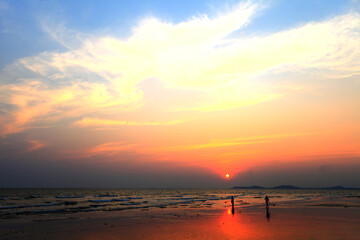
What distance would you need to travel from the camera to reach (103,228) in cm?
2525

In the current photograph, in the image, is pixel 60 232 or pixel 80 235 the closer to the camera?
pixel 80 235

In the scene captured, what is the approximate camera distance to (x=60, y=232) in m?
23.3

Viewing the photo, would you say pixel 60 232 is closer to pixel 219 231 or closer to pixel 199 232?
pixel 199 232

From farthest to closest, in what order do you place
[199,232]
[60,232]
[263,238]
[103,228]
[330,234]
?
1. [103,228]
2. [60,232]
3. [199,232]
4. [330,234]
5. [263,238]

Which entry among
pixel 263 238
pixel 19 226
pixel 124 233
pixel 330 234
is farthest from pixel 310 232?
pixel 19 226

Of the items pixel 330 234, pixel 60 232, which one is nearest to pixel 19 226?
pixel 60 232

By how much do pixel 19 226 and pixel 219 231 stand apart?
1865 cm

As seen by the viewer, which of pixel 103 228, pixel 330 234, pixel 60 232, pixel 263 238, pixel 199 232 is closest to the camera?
pixel 263 238

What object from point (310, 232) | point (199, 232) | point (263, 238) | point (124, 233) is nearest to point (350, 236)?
point (310, 232)

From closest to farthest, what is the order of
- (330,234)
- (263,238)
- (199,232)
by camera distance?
1. (263,238)
2. (330,234)
3. (199,232)

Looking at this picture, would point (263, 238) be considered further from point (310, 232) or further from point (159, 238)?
point (159, 238)

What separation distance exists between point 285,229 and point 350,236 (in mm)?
4605

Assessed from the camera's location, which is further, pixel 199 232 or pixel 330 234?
pixel 199 232

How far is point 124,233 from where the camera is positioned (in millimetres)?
22344
